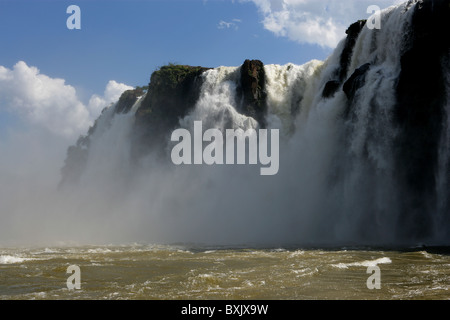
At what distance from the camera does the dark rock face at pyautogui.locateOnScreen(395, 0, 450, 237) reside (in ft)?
59.6

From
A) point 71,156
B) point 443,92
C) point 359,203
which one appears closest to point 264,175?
point 359,203

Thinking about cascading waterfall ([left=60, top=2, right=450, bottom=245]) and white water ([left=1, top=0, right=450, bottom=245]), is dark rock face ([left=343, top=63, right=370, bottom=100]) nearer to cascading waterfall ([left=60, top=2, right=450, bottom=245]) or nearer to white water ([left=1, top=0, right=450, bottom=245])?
cascading waterfall ([left=60, top=2, right=450, bottom=245])

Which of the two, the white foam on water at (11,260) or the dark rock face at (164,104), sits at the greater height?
the dark rock face at (164,104)

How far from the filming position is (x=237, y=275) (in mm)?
10703

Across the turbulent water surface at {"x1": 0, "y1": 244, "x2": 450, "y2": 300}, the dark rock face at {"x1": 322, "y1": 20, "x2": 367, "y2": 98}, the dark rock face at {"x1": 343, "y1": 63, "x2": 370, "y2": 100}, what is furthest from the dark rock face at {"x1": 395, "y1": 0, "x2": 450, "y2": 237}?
the dark rock face at {"x1": 322, "y1": 20, "x2": 367, "y2": 98}

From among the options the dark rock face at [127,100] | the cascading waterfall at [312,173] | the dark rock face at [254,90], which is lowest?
the cascading waterfall at [312,173]

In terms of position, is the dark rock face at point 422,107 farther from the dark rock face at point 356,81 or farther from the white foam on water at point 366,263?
the white foam on water at point 366,263

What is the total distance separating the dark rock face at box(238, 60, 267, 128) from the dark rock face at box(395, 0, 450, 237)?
12.5m

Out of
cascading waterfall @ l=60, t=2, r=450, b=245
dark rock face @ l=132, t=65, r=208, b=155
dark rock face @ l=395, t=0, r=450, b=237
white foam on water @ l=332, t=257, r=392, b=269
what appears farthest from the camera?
dark rock face @ l=132, t=65, r=208, b=155

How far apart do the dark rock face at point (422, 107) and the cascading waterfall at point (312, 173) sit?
247 mm

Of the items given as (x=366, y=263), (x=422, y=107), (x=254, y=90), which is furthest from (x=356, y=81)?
(x=366, y=263)

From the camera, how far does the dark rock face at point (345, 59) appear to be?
2398cm

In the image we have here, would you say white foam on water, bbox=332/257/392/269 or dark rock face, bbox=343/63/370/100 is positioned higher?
dark rock face, bbox=343/63/370/100

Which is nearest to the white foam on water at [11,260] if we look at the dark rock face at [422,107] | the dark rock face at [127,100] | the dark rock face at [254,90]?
the dark rock face at [422,107]
